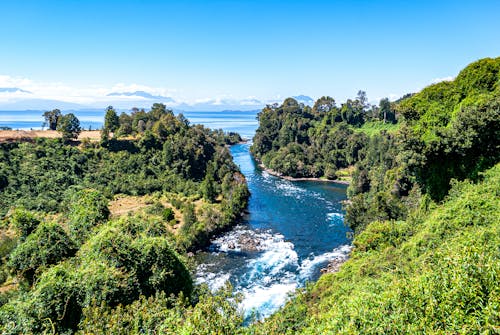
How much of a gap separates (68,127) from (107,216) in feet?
161

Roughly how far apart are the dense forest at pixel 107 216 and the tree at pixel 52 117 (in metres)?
0.23

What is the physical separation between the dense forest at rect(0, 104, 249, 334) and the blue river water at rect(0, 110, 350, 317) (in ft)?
11.1

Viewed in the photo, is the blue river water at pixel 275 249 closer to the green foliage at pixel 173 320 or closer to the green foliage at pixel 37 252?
the green foliage at pixel 173 320

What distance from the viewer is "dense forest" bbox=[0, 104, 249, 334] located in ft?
45.2

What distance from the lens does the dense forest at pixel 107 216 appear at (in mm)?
13792

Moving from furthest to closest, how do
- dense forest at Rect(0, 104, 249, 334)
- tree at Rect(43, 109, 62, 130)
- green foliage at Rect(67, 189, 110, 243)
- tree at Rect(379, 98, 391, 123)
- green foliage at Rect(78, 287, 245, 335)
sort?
tree at Rect(379, 98, 391, 123)
tree at Rect(43, 109, 62, 130)
green foliage at Rect(67, 189, 110, 243)
dense forest at Rect(0, 104, 249, 334)
green foliage at Rect(78, 287, 245, 335)

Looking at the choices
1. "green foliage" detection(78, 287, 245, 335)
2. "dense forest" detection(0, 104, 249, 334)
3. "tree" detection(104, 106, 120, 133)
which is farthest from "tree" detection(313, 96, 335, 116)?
"green foliage" detection(78, 287, 245, 335)

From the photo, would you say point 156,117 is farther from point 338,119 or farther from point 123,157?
point 338,119

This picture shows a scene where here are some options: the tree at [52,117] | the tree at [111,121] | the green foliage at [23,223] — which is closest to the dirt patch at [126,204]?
the tree at [111,121]

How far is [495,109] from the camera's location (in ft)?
84.2

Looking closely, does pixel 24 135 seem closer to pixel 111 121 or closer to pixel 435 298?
pixel 111 121

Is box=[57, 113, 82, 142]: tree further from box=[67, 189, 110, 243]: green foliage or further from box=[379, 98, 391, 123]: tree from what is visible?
box=[379, 98, 391, 123]: tree

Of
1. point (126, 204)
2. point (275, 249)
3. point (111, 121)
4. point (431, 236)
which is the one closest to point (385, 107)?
point (275, 249)

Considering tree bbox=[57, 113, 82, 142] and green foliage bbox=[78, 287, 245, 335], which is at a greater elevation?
tree bbox=[57, 113, 82, 142]
